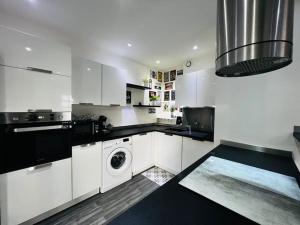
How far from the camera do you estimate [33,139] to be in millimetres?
1411

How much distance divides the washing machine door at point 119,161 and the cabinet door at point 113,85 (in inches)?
34.3

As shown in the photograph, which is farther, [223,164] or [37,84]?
[37,84]

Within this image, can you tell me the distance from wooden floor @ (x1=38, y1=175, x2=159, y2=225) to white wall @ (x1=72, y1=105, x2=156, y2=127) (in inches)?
48.6

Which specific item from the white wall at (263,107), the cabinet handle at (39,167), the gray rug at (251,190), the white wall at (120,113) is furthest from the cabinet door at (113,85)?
the gray rug at (251,190)

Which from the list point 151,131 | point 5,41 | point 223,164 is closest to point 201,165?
point 223,164

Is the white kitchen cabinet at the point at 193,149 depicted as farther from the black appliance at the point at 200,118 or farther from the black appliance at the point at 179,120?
the black appliance at the point at 179,120

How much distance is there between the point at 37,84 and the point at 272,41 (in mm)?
1983

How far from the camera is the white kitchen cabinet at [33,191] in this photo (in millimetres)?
1285

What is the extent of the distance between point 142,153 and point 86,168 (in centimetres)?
107

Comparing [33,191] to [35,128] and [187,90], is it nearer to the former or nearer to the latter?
[35,128]

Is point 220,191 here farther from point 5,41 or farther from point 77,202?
point 5,41

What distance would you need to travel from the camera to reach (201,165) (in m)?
1.09

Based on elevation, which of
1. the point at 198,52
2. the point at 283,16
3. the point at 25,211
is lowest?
the point at 25,211

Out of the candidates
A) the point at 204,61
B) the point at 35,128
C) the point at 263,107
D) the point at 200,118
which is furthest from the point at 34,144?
the point at 204,61
